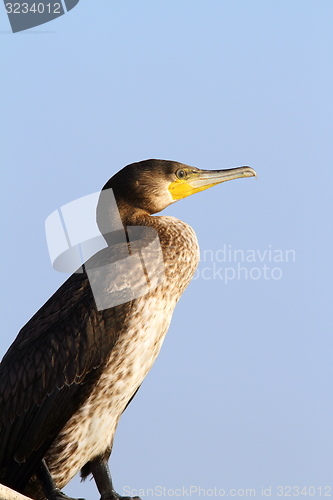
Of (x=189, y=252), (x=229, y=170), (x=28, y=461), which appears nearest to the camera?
(x=28, y=461)

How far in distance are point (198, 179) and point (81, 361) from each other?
1740mm

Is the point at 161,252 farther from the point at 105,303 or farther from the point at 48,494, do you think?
the point at 48,494

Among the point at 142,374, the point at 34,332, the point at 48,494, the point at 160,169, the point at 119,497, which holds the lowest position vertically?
the point at 119,497

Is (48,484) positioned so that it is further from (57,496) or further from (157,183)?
(157,183)

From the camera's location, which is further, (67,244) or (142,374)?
(67,244)

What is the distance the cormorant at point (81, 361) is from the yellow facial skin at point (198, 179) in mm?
568

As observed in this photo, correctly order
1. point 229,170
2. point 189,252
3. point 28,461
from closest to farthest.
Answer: point 28,461 → point 189,252 → point 229,170

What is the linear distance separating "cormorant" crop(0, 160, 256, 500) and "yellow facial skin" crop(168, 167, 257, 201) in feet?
1.86

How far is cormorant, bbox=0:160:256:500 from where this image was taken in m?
4.99

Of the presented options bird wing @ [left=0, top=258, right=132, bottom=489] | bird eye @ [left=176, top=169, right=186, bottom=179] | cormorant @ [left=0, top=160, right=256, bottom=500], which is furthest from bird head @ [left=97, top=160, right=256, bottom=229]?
bird wing @ [left=0, top=258, right=132, bottom=489]

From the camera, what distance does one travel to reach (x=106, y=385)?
5.04 metres

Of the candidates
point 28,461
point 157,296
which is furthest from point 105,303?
point 28,461

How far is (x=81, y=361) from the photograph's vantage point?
196 inches

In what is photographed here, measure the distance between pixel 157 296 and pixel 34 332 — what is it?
869 millimetres
